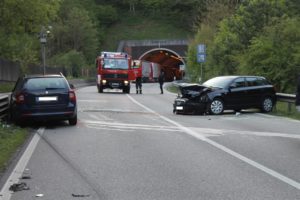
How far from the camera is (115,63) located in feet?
137

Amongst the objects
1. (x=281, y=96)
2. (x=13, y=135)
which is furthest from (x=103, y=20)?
(x=13, y=135)

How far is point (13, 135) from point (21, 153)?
2853mm

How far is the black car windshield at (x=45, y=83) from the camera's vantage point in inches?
639

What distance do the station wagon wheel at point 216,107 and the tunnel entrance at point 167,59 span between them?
2804 inches

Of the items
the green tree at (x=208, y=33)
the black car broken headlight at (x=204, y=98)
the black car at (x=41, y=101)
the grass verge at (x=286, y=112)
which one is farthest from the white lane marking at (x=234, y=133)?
the green tree at (x=208, y=33)

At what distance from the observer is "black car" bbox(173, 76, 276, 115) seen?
68.6 ft

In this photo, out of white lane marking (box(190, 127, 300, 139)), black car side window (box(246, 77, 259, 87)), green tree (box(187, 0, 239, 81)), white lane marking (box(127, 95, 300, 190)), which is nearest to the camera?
white lane marking (box(127, 95, 300, 190))

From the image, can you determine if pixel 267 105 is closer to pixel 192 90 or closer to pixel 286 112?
pixel 286 112

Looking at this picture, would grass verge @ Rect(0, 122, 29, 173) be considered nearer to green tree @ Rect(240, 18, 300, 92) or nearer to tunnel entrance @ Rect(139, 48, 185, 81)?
green tree @ Rect(240, 18, 300, 92)

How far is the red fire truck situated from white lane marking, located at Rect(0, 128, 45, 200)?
89.7 ft

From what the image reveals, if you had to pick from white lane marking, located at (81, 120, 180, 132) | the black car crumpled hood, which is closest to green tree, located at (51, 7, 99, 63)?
the black car crumpled hood

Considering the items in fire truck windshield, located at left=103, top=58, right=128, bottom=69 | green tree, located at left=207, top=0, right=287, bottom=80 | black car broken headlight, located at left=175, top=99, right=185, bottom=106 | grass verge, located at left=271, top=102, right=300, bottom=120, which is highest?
green tree, located at left=207, top=0, right=287, bottom=80

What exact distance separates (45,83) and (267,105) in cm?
945

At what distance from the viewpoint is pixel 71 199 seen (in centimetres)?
721
